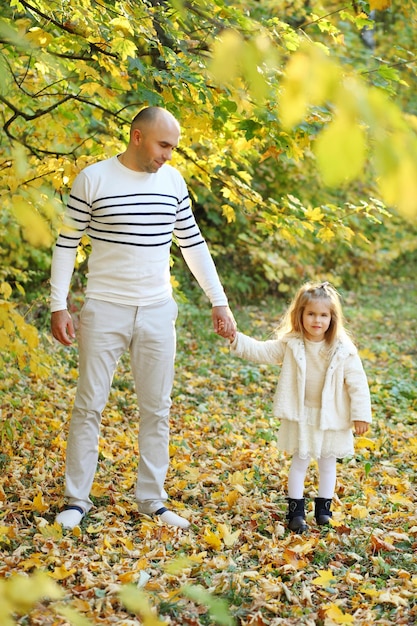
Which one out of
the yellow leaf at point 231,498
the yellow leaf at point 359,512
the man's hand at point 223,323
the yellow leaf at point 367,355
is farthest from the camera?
the yellow leaf at point 367,355

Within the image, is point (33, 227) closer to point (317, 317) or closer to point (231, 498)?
point (317, 317)

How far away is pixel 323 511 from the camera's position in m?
3.87

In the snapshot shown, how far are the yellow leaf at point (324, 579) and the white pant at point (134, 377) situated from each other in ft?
3.15

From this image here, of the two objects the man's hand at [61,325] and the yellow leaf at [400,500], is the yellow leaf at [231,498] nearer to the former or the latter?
the yellow leaf at [400,500]

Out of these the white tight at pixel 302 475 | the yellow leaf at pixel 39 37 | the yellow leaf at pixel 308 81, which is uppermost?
the yellow leaf at pixel 39 37

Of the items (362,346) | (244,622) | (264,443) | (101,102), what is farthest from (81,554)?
(362,346)

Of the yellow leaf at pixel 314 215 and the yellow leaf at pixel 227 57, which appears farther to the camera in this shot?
the yellow leaf at pixel 314 215

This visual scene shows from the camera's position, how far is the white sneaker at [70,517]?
3.57 meters

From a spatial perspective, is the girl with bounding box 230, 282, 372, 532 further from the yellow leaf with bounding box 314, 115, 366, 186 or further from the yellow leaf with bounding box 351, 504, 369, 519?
the yellow leaf with bounding box 314, 115, 366, 186

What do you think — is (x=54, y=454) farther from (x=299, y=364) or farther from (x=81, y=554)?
(x=299, y=364)

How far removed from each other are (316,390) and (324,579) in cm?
94

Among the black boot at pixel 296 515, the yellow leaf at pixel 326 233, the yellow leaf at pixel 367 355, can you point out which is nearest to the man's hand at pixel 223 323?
the black boot at pixel 296 515

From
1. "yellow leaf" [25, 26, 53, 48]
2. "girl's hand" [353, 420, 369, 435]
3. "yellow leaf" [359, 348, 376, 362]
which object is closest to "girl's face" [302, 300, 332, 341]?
"girl's hand" [353, 420, 369, 435]

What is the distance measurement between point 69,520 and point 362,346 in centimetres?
615
